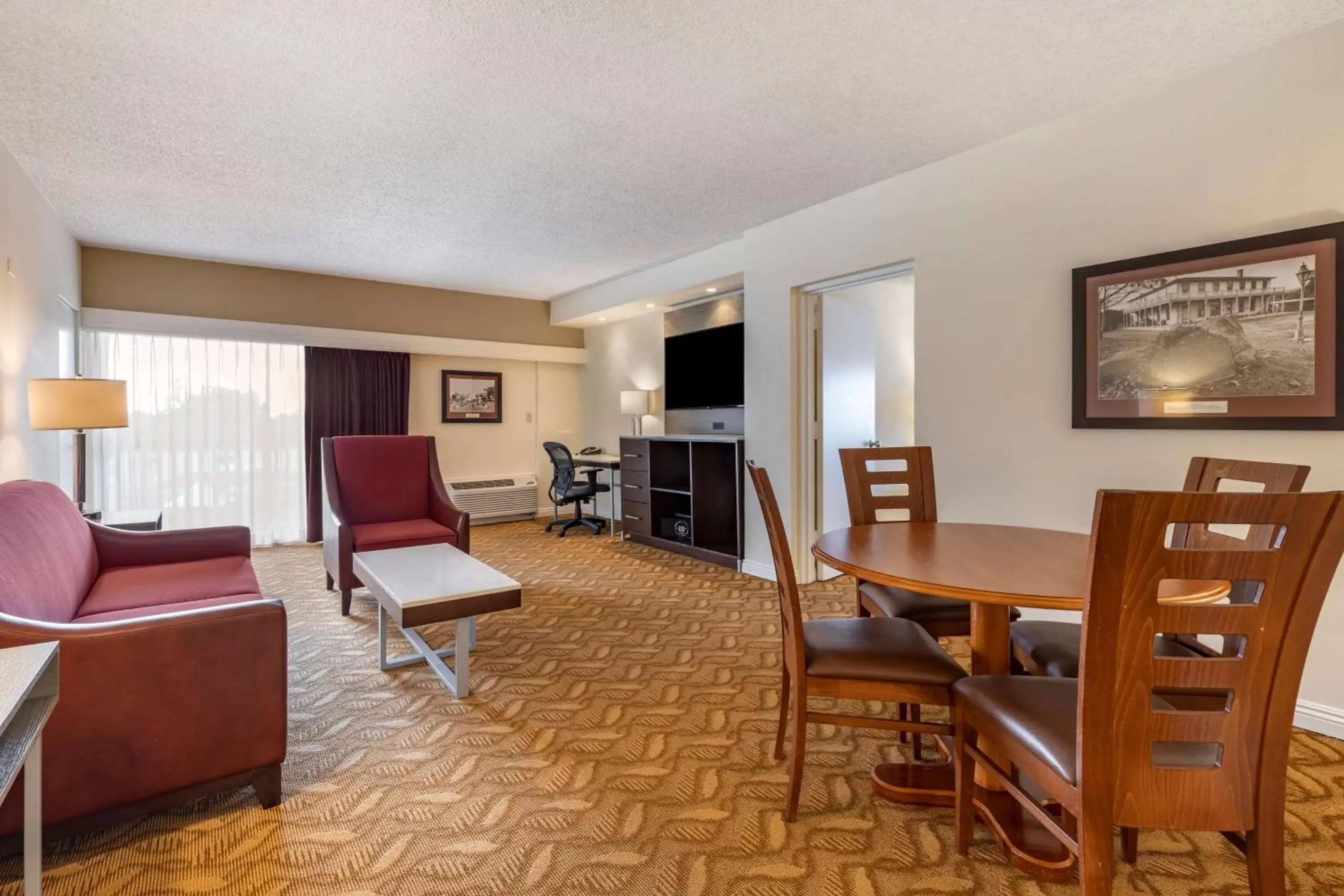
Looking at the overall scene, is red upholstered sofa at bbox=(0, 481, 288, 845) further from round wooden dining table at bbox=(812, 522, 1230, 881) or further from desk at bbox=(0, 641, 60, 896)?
round wooden dining table at bbox=(812, 522, 1230, 881)

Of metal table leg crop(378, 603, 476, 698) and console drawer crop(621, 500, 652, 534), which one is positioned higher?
console drawer crop(621, 500, 652, 534)

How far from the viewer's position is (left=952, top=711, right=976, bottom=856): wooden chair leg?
1.61 meters

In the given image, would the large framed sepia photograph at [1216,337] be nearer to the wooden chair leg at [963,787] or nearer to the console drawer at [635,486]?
the wooden chair leg at [963,787]

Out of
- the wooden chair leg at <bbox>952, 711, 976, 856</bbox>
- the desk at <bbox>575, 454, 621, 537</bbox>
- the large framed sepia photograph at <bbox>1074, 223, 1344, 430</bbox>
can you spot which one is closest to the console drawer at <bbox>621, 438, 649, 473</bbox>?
the desk at <bbox>575, 454, 621, 537</bbox>

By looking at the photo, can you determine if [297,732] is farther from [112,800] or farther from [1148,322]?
Answer: [1148,322]

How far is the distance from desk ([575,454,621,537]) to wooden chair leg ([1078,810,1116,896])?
5.25m

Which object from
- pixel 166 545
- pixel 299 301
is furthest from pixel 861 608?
pixel 299 301

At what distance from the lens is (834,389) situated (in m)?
4.59

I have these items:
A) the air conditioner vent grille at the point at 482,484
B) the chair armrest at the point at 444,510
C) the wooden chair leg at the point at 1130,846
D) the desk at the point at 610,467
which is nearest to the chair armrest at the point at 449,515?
the chair armrest at the point at 444,510

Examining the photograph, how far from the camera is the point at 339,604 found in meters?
4.03

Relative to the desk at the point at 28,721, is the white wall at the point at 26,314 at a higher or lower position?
higher

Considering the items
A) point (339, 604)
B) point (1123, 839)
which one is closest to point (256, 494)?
point (339, 604)

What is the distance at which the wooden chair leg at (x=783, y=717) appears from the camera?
2072 mm

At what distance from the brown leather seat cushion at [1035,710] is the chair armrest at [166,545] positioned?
136 inches
